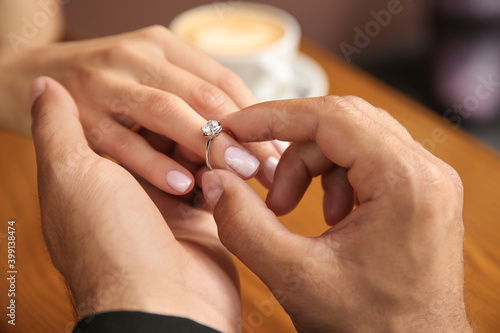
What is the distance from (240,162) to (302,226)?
0.64 feet

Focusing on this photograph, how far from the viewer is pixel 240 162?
1.69 feet

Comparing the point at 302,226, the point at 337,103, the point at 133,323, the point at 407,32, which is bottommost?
the point at 407,32

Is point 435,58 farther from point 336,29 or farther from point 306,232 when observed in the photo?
point 306,232

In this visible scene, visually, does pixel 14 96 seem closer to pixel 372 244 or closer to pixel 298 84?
pixel 298 84

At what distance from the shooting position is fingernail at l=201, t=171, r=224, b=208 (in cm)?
47

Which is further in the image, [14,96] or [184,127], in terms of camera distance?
[14,96]

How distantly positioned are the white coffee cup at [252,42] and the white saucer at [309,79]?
1 centimetres

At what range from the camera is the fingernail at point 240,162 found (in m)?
0.52

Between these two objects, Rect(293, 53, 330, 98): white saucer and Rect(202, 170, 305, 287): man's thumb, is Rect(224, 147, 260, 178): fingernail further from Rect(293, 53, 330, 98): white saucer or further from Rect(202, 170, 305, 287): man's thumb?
Rect(293, 53, 330, 98): white saucer

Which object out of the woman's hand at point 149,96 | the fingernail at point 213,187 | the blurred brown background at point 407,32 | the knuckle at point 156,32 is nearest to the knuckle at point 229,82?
the woman's hand at point 149,96

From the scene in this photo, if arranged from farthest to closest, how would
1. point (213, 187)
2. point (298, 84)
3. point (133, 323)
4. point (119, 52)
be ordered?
1. point (298, 84)
2. point (119, 52)
3. point (213, 187)
4. point (133, 323)

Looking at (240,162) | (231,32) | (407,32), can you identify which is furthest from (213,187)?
(407,32)

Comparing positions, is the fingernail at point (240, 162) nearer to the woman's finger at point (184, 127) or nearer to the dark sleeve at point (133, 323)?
the woman's finger at point (184, 127)

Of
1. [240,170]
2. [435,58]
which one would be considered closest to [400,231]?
[240,170]
